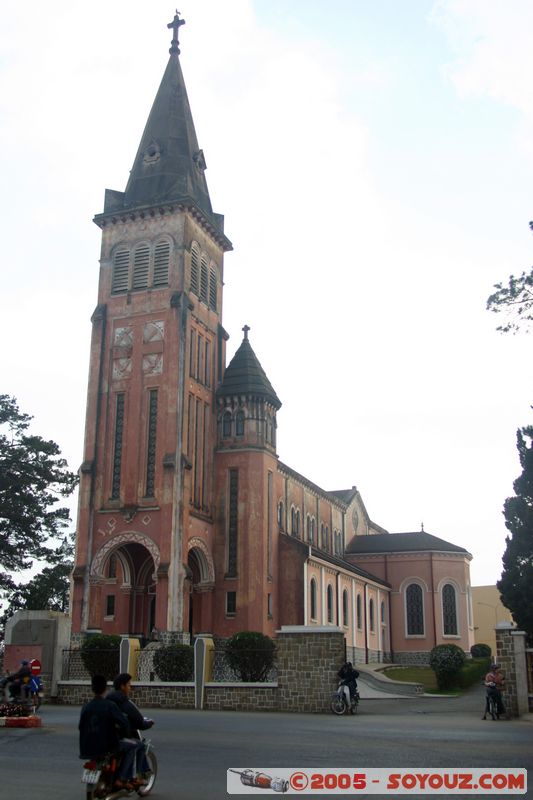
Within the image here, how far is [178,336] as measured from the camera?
44.4 metres

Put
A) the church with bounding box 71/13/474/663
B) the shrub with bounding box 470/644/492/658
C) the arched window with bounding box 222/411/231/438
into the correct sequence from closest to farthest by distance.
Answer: the church with bounding box 71/13/474/663 → the arched window with bounding box 222/411/231/438 → the shrub with bounding box 470/644/492/658

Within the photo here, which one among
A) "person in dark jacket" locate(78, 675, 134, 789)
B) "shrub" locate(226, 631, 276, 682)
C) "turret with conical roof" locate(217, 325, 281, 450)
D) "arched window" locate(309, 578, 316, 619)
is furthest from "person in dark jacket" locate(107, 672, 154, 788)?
"arched window" locate(309, 578, 316, 619)

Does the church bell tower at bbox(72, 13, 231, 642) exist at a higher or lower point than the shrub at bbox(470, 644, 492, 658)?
higher

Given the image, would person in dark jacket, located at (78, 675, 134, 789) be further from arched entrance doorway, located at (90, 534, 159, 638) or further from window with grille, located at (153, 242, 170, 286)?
window with grille, located at (153, 242, 170, 286)

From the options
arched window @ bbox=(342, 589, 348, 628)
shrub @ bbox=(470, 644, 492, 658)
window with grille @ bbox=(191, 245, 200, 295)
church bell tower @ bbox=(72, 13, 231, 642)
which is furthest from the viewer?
shrub @ bbox=(470, 644, 492, 658)

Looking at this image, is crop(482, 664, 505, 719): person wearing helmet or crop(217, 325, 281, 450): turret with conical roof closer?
crop(482, 664, 505, 719): person wearing helmet

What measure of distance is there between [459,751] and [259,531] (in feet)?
98.2

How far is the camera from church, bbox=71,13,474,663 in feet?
138

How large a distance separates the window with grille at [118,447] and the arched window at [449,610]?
28062 mm

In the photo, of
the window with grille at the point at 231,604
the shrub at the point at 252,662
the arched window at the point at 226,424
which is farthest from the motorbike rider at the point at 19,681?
the arched window at the point at 226,424

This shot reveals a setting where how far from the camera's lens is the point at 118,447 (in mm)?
44219

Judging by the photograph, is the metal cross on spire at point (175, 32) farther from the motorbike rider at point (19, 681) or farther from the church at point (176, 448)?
the motorbike rider at point (19, 681)

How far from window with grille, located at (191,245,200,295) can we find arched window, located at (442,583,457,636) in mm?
29093

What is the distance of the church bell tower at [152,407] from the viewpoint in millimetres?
41812
